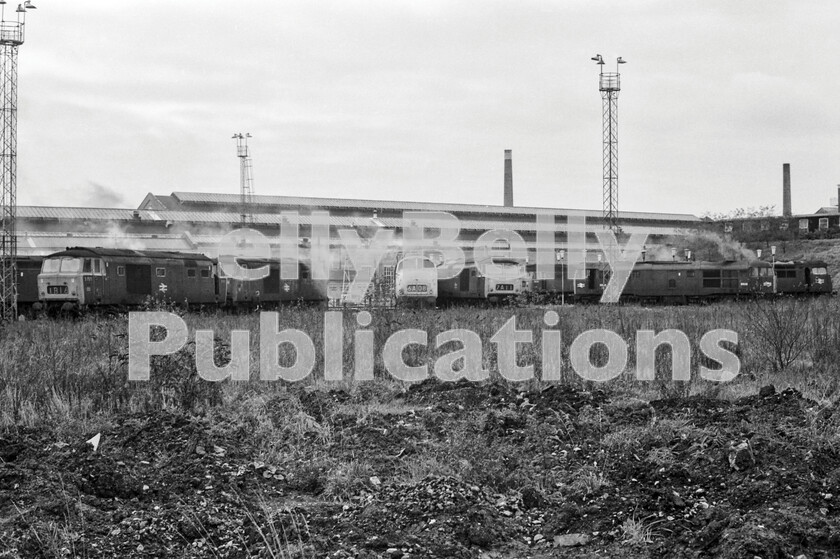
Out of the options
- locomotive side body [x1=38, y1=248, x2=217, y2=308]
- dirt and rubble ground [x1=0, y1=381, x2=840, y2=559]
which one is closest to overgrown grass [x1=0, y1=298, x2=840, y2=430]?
dirt and rubble ground [x1=0, y1=381, x2=840, y2=559]

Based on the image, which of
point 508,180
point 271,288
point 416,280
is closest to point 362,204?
point 508,180

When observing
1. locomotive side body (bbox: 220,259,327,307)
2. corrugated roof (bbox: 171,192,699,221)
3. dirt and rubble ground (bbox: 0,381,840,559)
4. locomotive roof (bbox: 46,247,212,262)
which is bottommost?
dirt and rubble ground (bbox: 0,381,840,559)

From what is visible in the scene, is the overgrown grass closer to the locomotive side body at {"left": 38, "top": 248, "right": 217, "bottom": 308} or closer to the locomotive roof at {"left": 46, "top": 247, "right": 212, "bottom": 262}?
the locomotive side body at {"left": 38, "top": 248, "right": 217, "bottom": 308}

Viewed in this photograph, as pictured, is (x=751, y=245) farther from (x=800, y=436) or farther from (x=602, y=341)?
(x=800, y=436)

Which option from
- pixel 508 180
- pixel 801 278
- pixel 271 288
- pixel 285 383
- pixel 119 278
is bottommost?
pixel 285 383

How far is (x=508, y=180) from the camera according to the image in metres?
63.7

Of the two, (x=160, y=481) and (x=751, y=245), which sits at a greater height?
(x=751, y=245)

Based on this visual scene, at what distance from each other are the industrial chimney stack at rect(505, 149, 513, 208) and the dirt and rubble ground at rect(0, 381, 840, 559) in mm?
54348

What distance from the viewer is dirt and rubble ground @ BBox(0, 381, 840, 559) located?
509cm

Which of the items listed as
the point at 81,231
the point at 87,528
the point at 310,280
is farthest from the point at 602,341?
the point at 81,231

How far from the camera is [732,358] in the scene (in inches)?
483

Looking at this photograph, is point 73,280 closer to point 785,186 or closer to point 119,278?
point 119,278

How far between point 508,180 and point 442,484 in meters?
58.8

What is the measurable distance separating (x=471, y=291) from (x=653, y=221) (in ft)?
110
